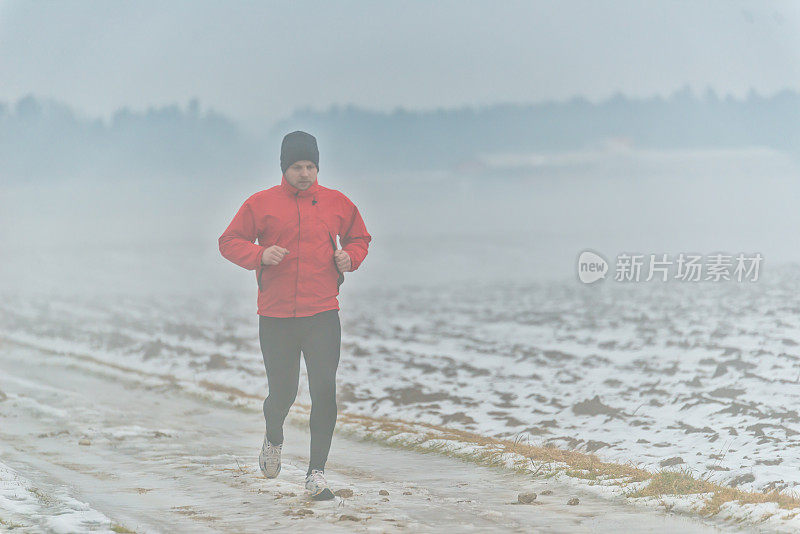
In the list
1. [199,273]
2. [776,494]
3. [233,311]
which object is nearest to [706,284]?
[233,311]

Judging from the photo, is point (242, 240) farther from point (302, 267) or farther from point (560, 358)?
point (560, 358)

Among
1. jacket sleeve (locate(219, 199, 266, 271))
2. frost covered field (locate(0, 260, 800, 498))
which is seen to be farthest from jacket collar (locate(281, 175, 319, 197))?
frost covered field (locate(0, 260, 800, 498))

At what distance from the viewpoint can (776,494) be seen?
4.33m

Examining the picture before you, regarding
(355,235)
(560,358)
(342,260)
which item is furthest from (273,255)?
(560,358)

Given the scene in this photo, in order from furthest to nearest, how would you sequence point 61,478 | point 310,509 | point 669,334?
1. point 669,334
2. point 61,478
3. point 310,509

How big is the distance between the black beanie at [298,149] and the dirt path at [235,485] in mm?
1658

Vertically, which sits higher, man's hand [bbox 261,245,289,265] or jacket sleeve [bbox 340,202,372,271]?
jacket sleeve [bbox 340,202,372,271]

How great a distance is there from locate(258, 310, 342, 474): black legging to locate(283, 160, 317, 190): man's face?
0.64 meters

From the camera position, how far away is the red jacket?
4.36 m

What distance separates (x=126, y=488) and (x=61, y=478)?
0.59 m

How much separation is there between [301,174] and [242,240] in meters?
0.44

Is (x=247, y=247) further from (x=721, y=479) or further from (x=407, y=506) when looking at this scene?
(x=721, y=479)

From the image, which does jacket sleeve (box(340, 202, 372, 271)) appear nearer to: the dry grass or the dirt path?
the dirt path

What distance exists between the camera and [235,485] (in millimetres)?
4855
